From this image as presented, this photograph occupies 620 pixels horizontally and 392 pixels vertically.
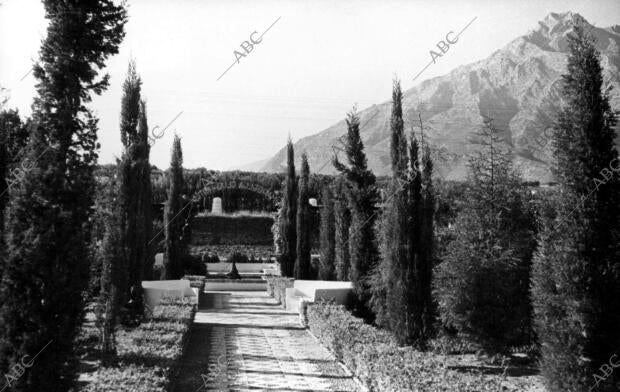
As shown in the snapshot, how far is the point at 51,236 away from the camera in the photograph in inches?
259

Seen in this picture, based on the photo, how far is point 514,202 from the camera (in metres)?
12.1

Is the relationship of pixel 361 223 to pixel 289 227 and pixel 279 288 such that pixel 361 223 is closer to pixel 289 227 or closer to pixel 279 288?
pixel 279 288

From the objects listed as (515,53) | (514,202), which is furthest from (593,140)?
(515,53)

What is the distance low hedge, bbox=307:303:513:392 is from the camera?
750cm

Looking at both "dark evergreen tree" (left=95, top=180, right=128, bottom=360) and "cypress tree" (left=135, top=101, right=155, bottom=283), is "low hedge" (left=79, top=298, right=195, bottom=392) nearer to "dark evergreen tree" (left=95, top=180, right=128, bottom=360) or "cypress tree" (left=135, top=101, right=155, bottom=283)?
"dark evergreen tree" (left=95, top=180, right=128, bottom=360)

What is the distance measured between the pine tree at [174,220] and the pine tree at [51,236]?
47.9 feet

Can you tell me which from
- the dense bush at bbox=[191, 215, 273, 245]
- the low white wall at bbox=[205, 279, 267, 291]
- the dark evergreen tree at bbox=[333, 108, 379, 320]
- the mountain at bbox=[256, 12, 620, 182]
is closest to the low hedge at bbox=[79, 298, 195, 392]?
the dark evergreen tree at bbox=[333, 108, 379, 320]

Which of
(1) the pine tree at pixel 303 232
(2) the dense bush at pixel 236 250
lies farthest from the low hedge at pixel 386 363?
A: (2) the dense bush at pixel 236 250

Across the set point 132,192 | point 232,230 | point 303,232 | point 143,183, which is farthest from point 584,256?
point 232,230

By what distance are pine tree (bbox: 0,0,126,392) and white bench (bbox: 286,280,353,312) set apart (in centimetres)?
→ 967

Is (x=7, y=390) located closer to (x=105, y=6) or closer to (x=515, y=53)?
(x=105, y=6)

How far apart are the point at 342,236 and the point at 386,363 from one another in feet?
34.7

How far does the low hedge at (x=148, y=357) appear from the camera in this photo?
7.27 m

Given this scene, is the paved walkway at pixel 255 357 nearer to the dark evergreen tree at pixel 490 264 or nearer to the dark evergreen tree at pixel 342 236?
the dark evergreen tree at pixel 342 236
